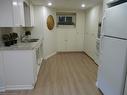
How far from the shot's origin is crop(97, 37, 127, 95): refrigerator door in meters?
1.71

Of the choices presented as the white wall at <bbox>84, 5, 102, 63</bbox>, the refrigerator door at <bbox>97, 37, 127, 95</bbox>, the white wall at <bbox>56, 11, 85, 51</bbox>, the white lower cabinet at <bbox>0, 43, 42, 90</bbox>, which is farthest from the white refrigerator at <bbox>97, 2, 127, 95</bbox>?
the white wall at <bbox>56, 11, 85, 51</bbox>

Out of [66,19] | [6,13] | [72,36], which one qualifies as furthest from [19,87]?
Result: [66,19]

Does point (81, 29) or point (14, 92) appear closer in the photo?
point (14, 92)

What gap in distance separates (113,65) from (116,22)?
0.70 m

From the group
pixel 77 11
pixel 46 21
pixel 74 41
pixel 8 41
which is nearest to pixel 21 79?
pixel 8 41

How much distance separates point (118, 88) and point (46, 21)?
3.86m

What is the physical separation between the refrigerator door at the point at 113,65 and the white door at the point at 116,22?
11cm

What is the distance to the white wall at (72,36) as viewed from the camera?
19.9 ft

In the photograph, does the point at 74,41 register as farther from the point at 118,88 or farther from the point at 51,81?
the point at 118,88

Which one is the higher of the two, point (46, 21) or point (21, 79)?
point (46, 21)

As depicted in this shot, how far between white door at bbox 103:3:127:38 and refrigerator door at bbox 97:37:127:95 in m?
0.11

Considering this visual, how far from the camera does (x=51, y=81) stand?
300cm

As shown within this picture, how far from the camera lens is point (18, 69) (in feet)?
8.31

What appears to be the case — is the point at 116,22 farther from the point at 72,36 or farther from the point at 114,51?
the point at 72,36
